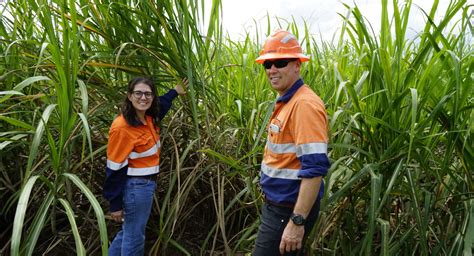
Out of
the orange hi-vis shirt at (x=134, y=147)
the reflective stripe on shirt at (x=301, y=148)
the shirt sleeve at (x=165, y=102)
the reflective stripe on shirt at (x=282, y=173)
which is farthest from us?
the shirt sleeve at (x=165, y=102)

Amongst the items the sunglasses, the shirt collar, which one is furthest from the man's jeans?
the sunglasses

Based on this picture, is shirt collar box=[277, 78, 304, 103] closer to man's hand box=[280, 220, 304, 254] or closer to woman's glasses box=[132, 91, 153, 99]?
man's hand box=[280, 220, 304, 254]

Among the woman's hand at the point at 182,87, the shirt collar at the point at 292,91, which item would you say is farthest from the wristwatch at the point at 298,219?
the woman's hand at the point at 182,87

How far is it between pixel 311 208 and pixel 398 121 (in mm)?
427

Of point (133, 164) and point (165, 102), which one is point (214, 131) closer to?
point (165, 102)

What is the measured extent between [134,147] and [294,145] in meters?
0.74

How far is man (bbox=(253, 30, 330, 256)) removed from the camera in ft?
4.04

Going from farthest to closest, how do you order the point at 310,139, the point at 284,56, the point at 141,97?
the point at 141,97 → the point at 284,56 → the point at 310,139

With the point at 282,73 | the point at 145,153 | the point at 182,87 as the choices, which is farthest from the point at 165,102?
the point at 282,73

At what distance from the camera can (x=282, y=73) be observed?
136 cm

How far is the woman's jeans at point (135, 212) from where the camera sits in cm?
175

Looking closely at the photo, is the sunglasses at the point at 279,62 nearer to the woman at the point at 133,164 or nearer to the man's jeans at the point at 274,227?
the man's jeans at the point at 274,227

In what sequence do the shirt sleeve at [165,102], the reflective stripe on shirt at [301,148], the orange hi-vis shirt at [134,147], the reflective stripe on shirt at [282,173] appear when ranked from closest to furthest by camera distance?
the reflective stripe on shirt at [301,148]
the reflective stripe on shirt at [282,173]
the orange hi-vis shirt at [134,147]
the shirt sleeve at [165,102]

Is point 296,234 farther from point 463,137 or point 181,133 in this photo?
point 181,133
